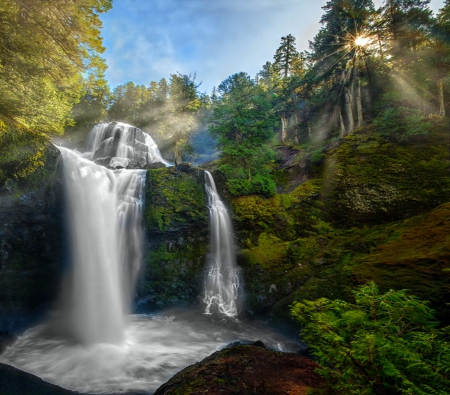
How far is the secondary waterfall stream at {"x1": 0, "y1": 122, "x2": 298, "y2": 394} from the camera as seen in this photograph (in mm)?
7207

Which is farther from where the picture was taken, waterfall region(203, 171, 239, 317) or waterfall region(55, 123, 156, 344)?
waterfall region(203, 171, 239, 317)

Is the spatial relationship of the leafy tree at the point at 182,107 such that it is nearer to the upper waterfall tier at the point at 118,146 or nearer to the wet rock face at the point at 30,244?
the upper waterfall tier at the point at 118,146

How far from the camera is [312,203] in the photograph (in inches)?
527

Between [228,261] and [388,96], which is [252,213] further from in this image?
[388,96]

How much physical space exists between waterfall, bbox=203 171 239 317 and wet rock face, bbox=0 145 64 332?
25.2 feet

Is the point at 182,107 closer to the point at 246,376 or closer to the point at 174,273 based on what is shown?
the point at 174,273

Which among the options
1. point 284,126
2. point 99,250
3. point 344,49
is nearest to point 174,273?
point 99,250

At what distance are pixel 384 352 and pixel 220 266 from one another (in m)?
11.4

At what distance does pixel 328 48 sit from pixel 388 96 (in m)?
9.47

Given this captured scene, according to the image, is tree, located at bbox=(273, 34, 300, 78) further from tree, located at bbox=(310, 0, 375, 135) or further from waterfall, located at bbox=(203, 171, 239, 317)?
waterfall, located at bbox=(203, 171, 239, 317)

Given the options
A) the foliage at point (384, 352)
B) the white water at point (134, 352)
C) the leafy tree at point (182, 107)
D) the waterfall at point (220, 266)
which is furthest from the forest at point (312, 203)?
the leafy tree at point (182, 107)

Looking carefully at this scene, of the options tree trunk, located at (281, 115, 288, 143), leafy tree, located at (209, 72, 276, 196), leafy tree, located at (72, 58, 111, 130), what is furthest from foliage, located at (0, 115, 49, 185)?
tree trunk, located at (281, 115, 288, 143)

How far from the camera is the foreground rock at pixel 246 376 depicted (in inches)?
148

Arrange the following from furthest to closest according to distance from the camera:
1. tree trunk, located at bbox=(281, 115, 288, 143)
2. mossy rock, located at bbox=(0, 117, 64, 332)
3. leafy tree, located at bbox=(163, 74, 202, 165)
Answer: tree trunk, located at bbox=(281, 115, 288, 143), leafy tree, located at bbox=(163, 74, 202, 165), mossy rock, located at bbox=(0, 117, 64, 332)
